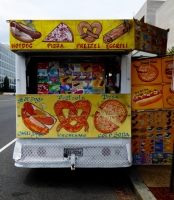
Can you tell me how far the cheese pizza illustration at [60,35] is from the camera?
4457 millimetres

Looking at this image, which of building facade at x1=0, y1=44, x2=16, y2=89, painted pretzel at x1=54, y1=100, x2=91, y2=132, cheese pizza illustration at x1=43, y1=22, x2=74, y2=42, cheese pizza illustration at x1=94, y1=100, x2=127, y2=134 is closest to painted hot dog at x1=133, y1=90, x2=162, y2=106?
cheese pizza illustration at x1=94, y1=100, x2=127, y2=134

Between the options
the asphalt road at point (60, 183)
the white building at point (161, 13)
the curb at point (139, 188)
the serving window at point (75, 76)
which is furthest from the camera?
the white building at point (161, 13)

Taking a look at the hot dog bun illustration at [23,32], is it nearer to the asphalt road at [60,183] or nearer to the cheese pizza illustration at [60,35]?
the cheese pizza illustration at [60,35]

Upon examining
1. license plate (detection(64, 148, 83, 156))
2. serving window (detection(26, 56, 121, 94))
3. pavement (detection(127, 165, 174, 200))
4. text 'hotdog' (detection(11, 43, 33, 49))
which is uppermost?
text 'hotdog' (detection(11, 43, 33, 49))

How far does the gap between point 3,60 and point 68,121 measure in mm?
114926

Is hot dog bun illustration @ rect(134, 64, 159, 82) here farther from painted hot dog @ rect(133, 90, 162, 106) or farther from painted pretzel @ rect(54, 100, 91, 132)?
painted pretzel @ rect(54, 100, 91, 132)

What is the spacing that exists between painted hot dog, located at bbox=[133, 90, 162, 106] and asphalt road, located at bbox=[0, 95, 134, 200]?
58.2 inches

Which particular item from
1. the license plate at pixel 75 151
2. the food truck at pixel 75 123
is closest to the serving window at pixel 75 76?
the food truck at pixel 75 123

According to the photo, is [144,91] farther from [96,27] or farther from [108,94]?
[96,27]

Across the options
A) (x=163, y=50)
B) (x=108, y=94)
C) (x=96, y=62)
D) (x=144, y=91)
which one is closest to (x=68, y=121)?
(x=108, y=94)

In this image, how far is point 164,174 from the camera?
5207 millimetres

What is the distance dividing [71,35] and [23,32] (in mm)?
762

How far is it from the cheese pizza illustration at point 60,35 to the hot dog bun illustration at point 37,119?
1.21 m

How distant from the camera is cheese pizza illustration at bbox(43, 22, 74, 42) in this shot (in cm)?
446
